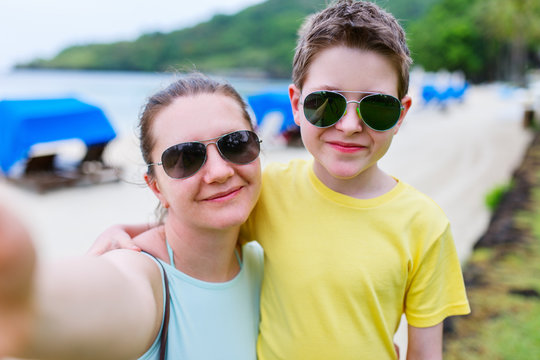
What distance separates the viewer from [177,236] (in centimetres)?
149

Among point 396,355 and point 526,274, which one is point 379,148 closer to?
point 396,355

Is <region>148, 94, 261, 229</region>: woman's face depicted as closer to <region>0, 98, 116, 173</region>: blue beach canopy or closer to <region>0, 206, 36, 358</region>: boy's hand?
<region>0, 206, 36, 358</region>: boy's hand

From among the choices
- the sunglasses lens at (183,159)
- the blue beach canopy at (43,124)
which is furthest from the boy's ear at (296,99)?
the blue beach canopy at (43,124)

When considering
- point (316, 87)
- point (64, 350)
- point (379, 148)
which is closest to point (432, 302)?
point (379, 148)

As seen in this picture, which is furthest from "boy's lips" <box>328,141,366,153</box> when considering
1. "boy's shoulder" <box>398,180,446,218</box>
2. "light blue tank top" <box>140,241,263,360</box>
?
"light blue tank top" <box>140,241,263,360</box>

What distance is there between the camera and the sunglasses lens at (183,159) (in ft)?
4.58

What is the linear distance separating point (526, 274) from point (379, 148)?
2.81 meters

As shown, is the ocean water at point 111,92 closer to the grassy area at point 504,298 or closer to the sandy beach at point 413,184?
the sandy beach at point 413,184

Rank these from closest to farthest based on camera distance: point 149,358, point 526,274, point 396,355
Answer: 1. point 149,358
2. point 396,355
3. point 526,274

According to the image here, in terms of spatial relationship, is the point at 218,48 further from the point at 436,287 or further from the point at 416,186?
the point at 436,287

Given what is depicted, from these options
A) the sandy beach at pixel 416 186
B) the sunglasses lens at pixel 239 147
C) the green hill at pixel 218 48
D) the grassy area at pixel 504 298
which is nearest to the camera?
the sunglasses lens at pixel 239 147

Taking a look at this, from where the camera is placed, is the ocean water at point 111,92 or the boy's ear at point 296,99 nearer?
the boy's ear at point 296,99

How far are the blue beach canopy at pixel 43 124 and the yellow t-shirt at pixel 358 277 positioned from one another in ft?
28.3

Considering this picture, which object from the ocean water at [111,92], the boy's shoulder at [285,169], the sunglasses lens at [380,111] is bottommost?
the ocean water at [111,92]
